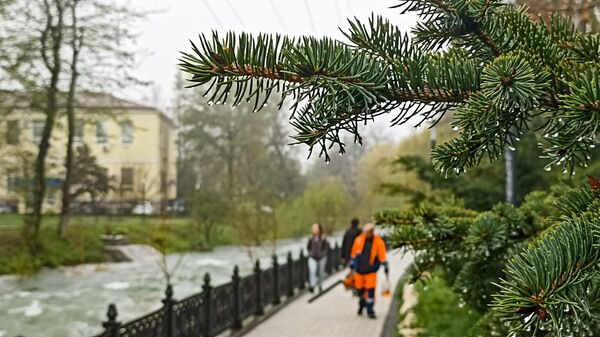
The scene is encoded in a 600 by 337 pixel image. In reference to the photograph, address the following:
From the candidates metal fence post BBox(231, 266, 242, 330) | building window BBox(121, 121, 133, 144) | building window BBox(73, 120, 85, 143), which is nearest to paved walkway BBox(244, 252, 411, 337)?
metal fence post BBox(231, 266, 242, 330)

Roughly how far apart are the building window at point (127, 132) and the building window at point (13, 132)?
5.46 meters

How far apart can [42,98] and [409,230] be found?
76.2 feet

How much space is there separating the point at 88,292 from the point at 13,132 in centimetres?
669

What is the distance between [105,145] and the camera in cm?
3384

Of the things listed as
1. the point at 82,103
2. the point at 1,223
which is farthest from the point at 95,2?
the point at 1,223

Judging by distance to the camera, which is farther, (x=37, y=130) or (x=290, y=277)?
(x=37, y=130)

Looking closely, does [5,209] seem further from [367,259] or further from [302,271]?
[367,259]

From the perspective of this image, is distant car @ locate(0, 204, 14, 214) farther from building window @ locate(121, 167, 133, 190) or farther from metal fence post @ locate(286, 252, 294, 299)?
metal fence post @ locate(286, 252, 294, 299)

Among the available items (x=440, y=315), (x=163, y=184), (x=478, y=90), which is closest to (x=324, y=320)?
(x=440, y=315)

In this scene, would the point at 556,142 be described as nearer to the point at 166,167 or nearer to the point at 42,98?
the point at 42,98

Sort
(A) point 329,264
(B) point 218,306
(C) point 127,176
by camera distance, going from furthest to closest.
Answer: (C) point 127,176
(A) point 329,264
(B) point 218,306

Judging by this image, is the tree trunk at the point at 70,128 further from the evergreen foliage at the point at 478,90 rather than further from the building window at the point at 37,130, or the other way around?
the evergreen foliage at the point at 478,90

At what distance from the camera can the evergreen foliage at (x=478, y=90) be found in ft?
3.27

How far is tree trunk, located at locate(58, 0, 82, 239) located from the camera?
23.9 meters
